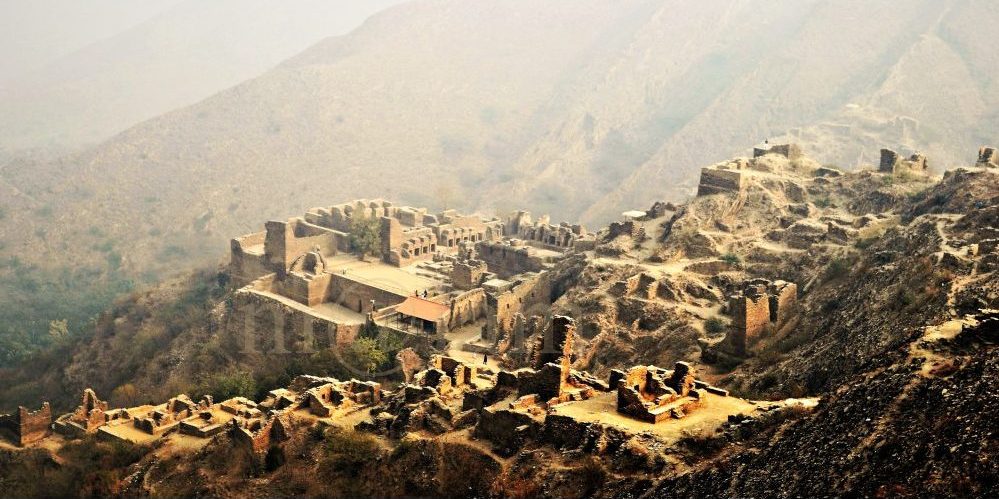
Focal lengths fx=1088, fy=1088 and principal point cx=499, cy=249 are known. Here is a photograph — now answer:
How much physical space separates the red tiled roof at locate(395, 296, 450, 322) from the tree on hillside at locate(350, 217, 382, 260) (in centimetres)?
1216

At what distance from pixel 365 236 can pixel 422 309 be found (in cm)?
1431

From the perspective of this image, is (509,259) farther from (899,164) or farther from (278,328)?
(899,164)

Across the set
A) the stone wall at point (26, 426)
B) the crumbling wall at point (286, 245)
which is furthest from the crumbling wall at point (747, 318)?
the crumbling wall at point (286, 245)

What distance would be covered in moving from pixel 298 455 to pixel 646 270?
17450mm

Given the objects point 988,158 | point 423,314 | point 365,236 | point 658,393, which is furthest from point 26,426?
point 988,158

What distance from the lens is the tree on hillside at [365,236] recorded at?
60625 millimetres

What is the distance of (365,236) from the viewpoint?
60906mm

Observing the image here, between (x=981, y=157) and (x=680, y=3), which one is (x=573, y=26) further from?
(x=981, y=157)

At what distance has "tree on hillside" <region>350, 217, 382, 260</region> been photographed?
6062cm

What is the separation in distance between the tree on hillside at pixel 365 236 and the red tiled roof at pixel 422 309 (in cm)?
1216

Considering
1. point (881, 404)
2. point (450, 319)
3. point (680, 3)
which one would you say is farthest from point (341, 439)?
point (680, 3)

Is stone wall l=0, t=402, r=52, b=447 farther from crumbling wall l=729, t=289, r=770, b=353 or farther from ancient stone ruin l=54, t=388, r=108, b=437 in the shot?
crumbling wall l=729, t=289, r=770, b=353

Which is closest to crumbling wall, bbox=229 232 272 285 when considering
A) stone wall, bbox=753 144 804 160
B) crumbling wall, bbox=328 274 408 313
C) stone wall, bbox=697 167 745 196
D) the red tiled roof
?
crumbling wall, bbox=328 274 408 313

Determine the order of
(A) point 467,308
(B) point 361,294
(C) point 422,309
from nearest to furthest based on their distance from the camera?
1. (C) point 422,309
2. (A) point 467,308
3. (B) point 361,294
